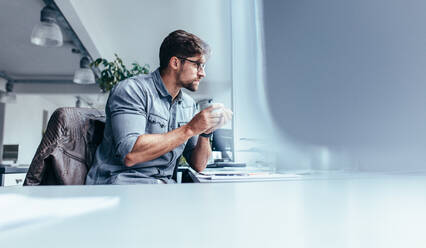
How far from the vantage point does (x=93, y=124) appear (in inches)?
37.0

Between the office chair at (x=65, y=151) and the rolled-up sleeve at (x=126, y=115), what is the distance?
8 cm

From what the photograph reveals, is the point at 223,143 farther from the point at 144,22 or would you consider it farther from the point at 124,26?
the point at 124,26

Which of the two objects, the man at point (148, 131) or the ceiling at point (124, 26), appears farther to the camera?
the ceiling at point (124, 26)

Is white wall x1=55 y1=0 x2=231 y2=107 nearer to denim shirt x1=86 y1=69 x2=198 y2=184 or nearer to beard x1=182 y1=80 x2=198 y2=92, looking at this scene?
beard x1=182 y1=80 x2=198 y2=92

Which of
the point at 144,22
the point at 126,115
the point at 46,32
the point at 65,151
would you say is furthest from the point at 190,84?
the point at 144,22

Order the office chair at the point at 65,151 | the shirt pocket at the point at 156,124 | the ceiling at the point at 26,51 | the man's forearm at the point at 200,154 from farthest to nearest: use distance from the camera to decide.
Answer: the ceiling at the point at 26,51 → the man's forearm at the point at 200,154 → the shirt pocket at the point at 156,124 → the office chair at the point at 65,151

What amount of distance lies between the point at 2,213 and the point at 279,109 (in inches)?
9.1

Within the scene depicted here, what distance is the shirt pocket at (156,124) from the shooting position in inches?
40.7

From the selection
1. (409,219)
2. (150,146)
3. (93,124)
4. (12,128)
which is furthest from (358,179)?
(12,128)

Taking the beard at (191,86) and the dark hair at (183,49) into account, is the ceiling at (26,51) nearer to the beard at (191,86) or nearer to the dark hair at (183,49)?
the dark hair at (183,49)

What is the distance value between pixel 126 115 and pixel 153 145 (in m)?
0.12

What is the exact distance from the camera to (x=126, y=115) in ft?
3.02

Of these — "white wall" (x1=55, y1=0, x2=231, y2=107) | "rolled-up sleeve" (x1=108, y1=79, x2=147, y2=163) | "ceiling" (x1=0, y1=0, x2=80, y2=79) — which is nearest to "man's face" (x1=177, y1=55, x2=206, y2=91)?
"rolled-up sleeve" (x1=108, y1=79, x2=147, y2=163)

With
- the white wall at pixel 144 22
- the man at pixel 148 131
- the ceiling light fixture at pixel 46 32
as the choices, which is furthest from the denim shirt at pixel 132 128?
the ceiling light fixture at pixel 46 32
